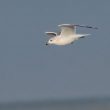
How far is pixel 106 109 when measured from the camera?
181ft

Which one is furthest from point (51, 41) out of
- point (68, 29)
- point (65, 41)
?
point (68, 29)

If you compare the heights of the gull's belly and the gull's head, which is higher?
the gull's head

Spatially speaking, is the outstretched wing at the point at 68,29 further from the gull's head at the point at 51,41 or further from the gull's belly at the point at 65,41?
the gull's head at the point at 51,41

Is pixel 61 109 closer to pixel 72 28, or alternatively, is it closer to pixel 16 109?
pixel 16 109

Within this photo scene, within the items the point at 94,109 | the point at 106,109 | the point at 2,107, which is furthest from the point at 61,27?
the point at 2,107

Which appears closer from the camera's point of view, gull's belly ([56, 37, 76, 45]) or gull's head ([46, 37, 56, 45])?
gull's belly ([56, 37, 76, 45])

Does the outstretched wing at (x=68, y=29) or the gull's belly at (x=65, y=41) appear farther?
the outstretched wing at (x=68, y=29)

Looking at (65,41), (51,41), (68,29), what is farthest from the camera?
(51,41)

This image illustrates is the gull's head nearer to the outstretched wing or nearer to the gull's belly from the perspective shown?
the gull's belly

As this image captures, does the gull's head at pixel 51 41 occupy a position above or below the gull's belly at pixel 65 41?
above

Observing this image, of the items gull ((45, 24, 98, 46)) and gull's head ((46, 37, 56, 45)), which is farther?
gull's head ((46, 37, 56, 45))

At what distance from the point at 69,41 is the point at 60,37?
1207 mm

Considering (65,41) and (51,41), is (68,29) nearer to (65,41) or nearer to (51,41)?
(65,41)

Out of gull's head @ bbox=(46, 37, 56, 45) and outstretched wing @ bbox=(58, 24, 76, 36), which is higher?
gull's head @ bbox=(46, 37, 56, 45)
